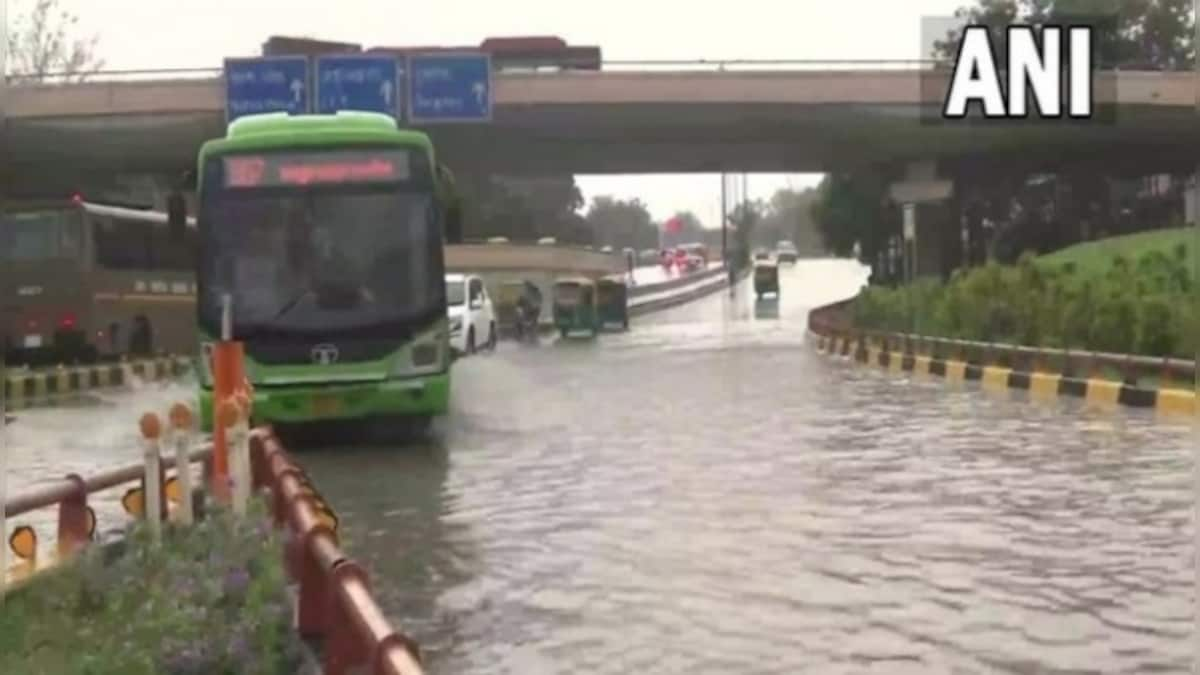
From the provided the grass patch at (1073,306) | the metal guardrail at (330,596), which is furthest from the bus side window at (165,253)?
the metal guardrail at (330,596)

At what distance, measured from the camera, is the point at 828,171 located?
59.7 m

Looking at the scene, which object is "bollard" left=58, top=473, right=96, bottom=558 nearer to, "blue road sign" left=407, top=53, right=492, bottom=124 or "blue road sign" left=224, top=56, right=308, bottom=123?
"blue road sign" left=407, top=53, right=492, bottom=124

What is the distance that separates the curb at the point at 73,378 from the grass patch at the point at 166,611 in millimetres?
19942

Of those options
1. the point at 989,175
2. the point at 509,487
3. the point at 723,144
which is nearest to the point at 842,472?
the point at 509,487

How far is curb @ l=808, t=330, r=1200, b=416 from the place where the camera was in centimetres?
1922

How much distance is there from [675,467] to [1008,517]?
13.3 ft

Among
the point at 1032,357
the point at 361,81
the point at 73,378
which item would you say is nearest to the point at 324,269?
the point at 1032,357

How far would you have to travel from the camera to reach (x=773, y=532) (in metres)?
11.2

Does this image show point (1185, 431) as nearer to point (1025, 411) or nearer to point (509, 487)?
point (1025, 411)

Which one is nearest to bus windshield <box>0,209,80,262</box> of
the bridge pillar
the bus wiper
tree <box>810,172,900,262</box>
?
the bus wiper

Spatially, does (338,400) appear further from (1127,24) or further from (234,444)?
(1127,24)

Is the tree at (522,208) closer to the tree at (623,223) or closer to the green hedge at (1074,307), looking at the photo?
the tree at (623,223)

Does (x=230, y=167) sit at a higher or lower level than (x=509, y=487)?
higher

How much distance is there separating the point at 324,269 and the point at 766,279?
59.7 meters
